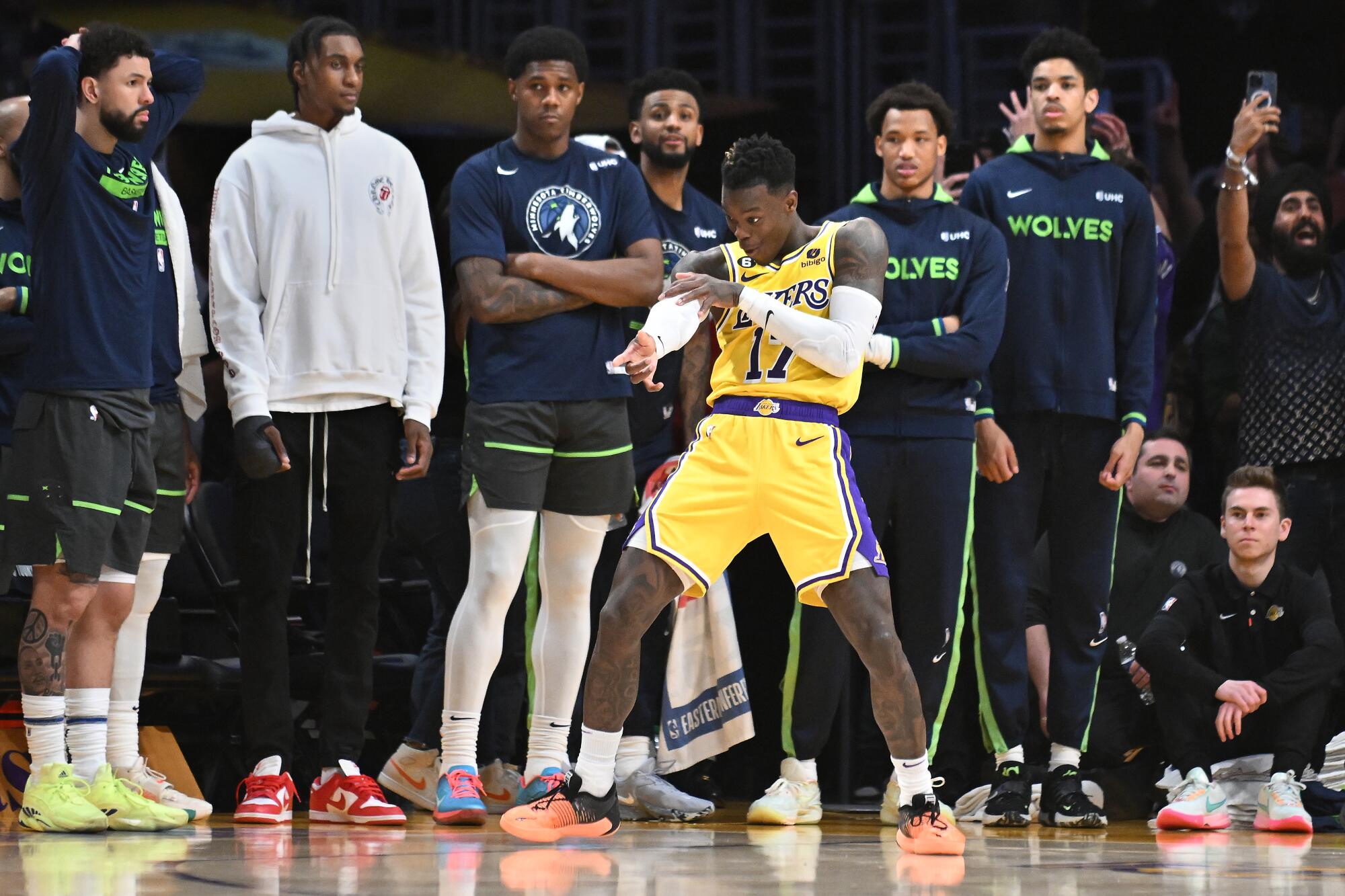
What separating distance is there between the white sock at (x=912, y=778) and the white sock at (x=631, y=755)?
1.27 meters

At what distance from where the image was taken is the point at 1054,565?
17.7ft

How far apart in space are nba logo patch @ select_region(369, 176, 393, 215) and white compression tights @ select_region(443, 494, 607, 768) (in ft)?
2.99

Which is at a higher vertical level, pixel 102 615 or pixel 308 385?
pixel 308 385

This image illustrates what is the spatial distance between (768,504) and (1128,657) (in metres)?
2.24

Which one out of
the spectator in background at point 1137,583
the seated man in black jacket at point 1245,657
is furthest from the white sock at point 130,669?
the seated man in black jacket at point 1245,657

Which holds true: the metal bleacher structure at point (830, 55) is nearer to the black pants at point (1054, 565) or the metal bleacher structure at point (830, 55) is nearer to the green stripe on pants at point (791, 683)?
the black pants at point (1054, 565)

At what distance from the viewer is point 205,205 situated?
24.1 feet

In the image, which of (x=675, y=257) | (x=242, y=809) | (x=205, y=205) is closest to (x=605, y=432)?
(x=675, y=257)

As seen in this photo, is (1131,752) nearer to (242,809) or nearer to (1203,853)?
(1203,853)

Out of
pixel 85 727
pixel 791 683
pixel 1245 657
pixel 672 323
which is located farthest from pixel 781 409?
pixel 1245 657

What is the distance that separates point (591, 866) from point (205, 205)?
14.9ft

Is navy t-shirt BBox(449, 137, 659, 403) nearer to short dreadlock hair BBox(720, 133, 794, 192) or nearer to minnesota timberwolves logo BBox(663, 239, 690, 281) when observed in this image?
minnesota timberwolves logo BBox(663, 239, 690, 281)

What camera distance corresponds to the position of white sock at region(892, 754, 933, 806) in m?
4.18

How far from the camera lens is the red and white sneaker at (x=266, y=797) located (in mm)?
4723
